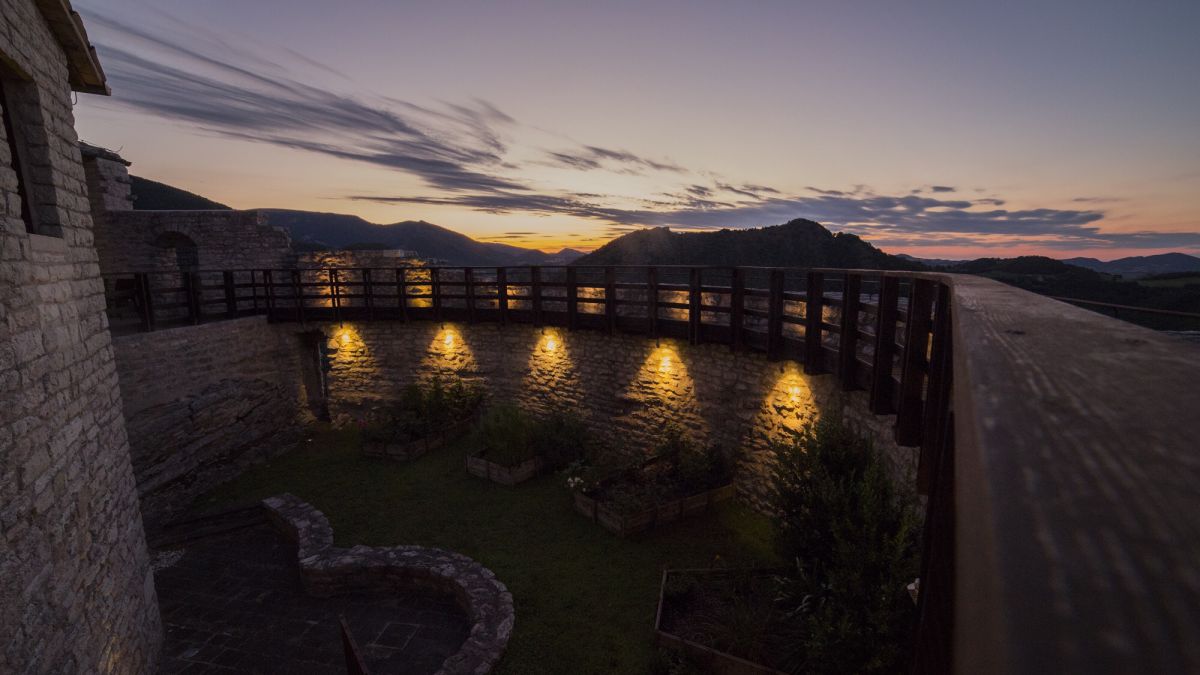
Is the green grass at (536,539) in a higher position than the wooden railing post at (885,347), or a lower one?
lower

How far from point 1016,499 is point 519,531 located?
8.61 meters

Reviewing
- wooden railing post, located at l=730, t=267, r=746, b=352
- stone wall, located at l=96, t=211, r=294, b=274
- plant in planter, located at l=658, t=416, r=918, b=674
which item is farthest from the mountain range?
plant in planter, located at l=658, t=416, r=918, b=674

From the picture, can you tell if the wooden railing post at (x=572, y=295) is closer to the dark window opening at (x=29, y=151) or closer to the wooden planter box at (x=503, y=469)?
the wooden planter box at (x=503, y=469)

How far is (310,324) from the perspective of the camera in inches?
553

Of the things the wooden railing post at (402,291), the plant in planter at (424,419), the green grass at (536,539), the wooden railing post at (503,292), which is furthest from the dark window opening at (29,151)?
the wooden railing post at (402,291)

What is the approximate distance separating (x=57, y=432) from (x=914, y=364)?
21.4ft

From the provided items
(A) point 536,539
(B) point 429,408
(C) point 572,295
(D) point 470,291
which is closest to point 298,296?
(D) point 470,291

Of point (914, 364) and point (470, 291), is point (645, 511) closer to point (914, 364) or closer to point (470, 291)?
point (914, 364)

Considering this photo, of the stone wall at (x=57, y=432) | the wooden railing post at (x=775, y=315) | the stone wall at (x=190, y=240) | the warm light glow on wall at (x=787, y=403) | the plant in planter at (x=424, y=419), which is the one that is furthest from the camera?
the stone wall at (x=190, y=240)

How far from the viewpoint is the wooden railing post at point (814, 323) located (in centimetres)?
730

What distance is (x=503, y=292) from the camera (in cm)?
1246

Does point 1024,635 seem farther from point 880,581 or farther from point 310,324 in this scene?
point 310,324

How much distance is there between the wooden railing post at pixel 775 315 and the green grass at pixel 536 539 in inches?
105

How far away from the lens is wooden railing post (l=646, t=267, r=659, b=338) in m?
9.97
